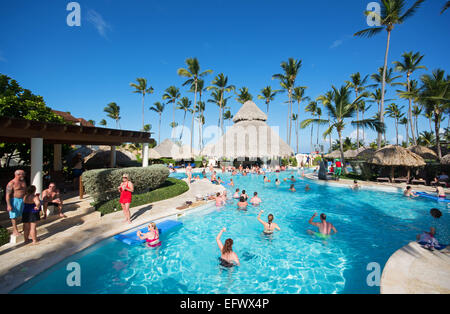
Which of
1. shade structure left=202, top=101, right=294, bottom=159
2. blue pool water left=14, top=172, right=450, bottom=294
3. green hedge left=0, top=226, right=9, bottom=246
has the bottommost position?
blue pool water left=14, top=172, right=450, bottom=294

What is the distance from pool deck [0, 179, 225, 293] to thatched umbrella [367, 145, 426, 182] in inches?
648

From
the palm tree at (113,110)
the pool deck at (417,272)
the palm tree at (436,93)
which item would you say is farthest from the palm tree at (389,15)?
the palm tree at (113,110)

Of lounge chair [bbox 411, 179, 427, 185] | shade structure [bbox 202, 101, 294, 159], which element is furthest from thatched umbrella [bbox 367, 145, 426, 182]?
shade structure [bbox 202, 101, 294, 159]

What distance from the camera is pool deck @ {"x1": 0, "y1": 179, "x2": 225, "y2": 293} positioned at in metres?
3.73

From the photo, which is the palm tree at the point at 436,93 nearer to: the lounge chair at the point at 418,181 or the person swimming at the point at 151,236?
the lounge chair at the point at 418,181

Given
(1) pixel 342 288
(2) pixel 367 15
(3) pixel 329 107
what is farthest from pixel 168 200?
(2) pixel 367 15

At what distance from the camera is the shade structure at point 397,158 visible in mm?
14852

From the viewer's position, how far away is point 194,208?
8.97m

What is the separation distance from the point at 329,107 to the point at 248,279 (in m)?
21.3

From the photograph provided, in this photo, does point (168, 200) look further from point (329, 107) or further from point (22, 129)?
point (329, 107)

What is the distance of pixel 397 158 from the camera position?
49.9ft

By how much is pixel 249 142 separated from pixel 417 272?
24339 millimetres

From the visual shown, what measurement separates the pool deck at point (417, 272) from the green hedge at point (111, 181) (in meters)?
8.93

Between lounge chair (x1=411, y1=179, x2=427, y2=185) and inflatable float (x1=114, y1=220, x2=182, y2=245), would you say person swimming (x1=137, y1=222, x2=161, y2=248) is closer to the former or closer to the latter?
inflatable float (x1=114, y1=220, x2=182, y2=245)
